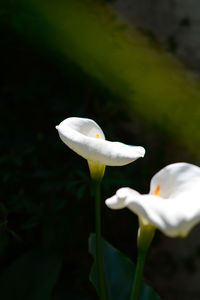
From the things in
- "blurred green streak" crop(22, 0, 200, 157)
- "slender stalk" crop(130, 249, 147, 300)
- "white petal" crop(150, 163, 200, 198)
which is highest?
"blurred green streak" crop(22, 0, 200, 157)

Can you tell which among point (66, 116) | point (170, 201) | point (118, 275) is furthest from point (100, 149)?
point (66, 116)

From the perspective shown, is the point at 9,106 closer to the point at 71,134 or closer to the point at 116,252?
the point at 116,252

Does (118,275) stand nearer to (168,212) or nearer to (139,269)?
(139,269)

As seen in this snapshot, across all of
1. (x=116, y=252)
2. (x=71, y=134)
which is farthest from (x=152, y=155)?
(x=71, y=134)

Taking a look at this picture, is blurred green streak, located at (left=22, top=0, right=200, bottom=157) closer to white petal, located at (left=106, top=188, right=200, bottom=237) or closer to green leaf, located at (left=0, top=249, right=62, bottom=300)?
green leaf, located at (left=0, top=249, right=62, bottom=300)

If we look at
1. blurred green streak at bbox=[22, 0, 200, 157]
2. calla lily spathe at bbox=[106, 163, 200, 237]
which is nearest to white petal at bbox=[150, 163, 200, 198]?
calla lily spathe at bbox=[106, 163, 200, 237]

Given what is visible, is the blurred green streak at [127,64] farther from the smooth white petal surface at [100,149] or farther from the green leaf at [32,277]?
the smooth white petal surface at [100,149]
